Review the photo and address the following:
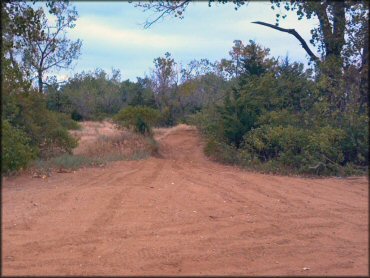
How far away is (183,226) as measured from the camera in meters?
10.1

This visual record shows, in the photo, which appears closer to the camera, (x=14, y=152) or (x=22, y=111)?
(x=14, y=152)

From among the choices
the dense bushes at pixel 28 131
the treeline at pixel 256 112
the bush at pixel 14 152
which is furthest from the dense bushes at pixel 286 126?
Result: the bush at pixel 14 152

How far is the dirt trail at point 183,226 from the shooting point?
7809 mm

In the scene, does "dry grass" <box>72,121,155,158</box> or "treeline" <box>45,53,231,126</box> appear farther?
"treeline" <box>45,53,231,126</box>

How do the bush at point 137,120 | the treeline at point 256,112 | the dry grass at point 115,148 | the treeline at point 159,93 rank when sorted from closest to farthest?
the treeline at point 256,112 < the dry grass at point 115,148 < the bush at point 137,120 < the treeline at point 159,93

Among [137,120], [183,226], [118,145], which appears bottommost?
[183,226]

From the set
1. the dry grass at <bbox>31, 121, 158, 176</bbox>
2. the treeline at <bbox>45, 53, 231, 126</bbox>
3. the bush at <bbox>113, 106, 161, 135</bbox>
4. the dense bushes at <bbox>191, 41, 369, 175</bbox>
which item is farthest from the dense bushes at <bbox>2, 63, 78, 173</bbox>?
the treeline at <bbox>45, 53, 231, 126</bbox>

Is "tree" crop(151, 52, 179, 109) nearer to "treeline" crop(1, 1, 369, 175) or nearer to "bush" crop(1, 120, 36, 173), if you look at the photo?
"treeline" crop(1, 1, 369, 175)

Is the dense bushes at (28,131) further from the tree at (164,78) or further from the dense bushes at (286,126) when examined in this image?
the tree at (164,78)

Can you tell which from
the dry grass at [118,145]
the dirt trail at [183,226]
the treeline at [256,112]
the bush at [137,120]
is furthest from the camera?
the bush at [137,120]

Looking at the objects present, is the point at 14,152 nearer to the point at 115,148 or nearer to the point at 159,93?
the point at 115,148

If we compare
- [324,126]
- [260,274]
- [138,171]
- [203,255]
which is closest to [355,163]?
[324,126]

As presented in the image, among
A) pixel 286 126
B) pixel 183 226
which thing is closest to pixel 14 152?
pixel 183 226

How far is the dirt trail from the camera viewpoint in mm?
7809
